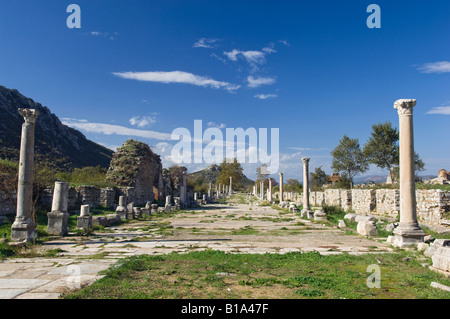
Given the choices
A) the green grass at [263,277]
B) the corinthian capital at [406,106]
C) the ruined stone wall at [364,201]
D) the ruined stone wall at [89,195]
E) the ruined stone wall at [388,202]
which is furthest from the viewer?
the ruined stone wall at [364,201]

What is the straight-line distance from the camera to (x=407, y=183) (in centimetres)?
964

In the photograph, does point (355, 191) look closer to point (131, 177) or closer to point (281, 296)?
point (131, 177)

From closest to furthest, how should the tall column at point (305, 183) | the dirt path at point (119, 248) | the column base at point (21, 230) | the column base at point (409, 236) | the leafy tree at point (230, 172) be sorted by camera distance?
the dirt path at point (119, 248)
the column base at point (409, 236)
the column base at point (21, 230)
the tall column at point (305, 183)
the leafy tree at point (230, 172)

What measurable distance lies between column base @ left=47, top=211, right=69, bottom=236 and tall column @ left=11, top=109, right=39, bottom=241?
1.31 meters

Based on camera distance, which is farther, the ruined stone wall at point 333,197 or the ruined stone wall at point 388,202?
the ruined stone wall at point 333,197

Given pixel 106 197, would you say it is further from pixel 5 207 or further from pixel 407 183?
pixel 407 183

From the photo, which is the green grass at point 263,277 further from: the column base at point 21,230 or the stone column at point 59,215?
the stone column at point 59,215

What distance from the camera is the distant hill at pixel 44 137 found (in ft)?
134

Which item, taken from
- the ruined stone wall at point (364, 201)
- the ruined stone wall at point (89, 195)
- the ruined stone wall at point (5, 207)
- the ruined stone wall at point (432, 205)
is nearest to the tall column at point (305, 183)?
the ruined stone wall at point (364, 201)

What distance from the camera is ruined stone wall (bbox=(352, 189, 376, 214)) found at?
2128 cm

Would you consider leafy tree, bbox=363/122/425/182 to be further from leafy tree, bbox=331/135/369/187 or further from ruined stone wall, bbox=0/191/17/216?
ruined stone wall, bbox=0/191/17/216

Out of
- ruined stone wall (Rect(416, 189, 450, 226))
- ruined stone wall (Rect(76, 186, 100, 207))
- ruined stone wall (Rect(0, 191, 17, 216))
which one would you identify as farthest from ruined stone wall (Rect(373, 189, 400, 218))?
ruined stone wall (Rect(0, 191, 17, 216))

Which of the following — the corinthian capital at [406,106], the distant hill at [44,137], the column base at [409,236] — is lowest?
the column base at [409,236]

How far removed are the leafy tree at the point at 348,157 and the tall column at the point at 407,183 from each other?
39.1 metres
